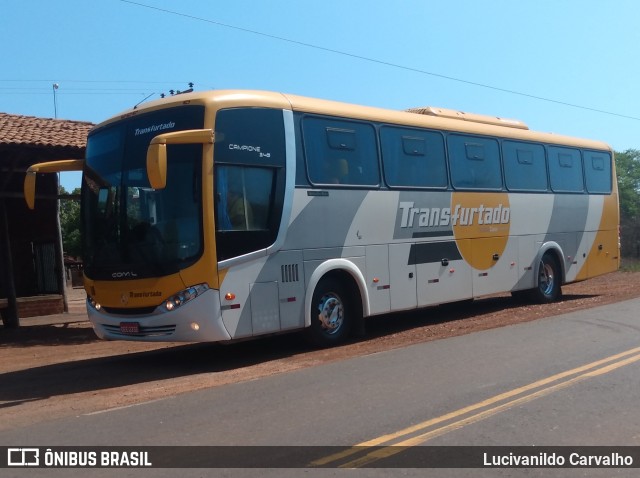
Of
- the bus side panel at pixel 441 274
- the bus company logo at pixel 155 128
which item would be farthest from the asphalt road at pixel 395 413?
the bus company logo at pixel 155 128

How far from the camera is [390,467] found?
18.8 feet

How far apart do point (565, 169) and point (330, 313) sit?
8.52m

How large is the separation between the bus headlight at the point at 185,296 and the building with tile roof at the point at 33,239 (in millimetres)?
8467

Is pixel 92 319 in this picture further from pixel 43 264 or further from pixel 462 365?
pixel 43 264

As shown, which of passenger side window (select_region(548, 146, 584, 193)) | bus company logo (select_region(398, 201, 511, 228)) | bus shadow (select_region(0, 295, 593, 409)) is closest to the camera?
bus shadow (select_region(0, 295, 593, 409))

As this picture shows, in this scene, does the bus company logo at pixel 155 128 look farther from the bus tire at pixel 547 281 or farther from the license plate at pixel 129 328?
the bus tire at pixel 547 281

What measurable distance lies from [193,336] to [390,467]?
4800mm

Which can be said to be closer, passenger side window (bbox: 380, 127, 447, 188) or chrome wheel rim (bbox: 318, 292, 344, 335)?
chrome wheel rim (bbox: 318, 292, 344, 335)

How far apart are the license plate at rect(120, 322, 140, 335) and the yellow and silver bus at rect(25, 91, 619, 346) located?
2 cm

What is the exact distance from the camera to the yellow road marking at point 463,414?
6023mm

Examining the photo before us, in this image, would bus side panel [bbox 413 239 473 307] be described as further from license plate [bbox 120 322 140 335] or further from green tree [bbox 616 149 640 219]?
green tree [bbox 616 149 640 219]

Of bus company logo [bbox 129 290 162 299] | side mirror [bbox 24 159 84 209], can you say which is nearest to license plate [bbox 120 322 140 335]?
bus company logo [bbox 129 290 162 299]

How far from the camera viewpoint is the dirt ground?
9.00 metres

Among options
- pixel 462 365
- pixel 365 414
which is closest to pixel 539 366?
pixel 462 365
